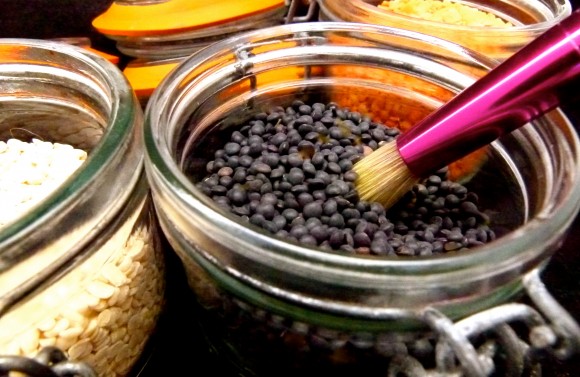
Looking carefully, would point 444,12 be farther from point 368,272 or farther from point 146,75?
point 368,272

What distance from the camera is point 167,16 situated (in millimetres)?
594

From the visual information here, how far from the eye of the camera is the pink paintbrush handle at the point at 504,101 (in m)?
0.35

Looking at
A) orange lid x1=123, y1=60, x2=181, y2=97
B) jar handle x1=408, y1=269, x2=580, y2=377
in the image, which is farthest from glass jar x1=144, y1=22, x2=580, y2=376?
orange lid x1=123, y1=60, x2=181, y2=97

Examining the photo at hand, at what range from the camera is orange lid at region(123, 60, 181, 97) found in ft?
1.94

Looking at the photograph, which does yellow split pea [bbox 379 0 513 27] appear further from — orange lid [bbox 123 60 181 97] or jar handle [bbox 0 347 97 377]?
A: jar handle [bbox 0 347 97 377]

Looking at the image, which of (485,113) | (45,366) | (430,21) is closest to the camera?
(45,366)

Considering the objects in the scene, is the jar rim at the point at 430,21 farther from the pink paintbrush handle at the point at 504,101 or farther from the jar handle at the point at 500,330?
the jar handle at the point at 500,330

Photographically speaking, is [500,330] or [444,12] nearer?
[500,330]

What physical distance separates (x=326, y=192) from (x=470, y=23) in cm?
31

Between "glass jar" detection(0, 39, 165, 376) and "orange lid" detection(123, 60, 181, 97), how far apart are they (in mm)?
99

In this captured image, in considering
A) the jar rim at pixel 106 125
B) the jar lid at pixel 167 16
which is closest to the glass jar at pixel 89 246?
the jar rim at pixel 106 125

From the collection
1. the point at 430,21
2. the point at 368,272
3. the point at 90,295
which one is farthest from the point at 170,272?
the point at 430,21

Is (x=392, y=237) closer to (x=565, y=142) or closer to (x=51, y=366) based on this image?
(x=565, y=142)

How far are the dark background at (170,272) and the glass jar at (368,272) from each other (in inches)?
2.1
